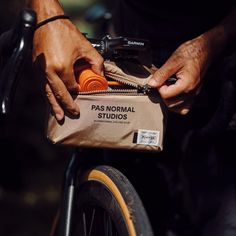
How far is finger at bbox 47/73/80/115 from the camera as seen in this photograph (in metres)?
1.73

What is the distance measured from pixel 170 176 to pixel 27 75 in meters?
1.92

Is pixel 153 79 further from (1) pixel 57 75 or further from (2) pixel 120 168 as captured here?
(2) pixel 120 168

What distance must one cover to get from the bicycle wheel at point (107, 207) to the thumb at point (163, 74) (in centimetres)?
27

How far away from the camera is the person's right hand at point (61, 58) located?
173 cm

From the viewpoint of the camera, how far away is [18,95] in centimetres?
388

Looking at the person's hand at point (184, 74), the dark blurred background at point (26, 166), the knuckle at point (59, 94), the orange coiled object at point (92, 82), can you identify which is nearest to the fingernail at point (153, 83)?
the person's hand at point (184, 74)

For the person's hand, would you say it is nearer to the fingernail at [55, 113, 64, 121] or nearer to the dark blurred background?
the fingernail at [55, 113, 64, 121]

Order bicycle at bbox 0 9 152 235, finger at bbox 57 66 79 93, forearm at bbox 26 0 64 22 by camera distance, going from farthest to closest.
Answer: forearm at bbox 26 0 64 22 → finger at bbox 57 66 79 93 → bicycle at bbox 0 9 152 235

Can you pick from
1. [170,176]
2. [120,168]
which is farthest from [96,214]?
[170,176]

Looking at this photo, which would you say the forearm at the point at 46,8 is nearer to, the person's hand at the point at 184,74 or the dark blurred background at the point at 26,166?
the person's hand at the point at 184,74

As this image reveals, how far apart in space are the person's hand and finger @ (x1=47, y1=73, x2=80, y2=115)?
0.66 ft

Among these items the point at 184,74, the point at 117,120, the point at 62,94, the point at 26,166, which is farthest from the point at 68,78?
the point at 26,166

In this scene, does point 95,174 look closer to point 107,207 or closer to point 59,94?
point 107,207

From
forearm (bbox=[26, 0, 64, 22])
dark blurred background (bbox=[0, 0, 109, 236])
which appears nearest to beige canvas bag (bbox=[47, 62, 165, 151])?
forearm (bbox=[26, 0, 64, 22])
